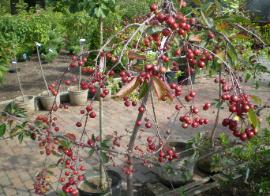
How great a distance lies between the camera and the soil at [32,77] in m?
6.97

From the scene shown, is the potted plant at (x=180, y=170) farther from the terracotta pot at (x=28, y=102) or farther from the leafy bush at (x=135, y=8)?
the leafy bush at (x=135, y=8)

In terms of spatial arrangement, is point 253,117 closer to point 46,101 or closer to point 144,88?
point 144,88

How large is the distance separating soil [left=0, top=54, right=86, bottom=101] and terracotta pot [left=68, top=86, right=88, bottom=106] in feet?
2.78

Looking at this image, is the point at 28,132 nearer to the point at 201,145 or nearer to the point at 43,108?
the point at 201,145

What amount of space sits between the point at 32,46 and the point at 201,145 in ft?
24.5

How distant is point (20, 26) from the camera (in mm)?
9367

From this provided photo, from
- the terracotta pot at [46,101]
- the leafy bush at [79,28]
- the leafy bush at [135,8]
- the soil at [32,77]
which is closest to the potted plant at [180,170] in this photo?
the terracotta pot at [46,101]

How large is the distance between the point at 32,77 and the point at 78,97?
215 cm

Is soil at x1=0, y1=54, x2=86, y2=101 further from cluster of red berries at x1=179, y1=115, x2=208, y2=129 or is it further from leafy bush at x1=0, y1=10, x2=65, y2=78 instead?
cluster of red berries at x1=179, y1=115, x2=208, y2=129

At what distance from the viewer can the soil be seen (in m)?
6.97

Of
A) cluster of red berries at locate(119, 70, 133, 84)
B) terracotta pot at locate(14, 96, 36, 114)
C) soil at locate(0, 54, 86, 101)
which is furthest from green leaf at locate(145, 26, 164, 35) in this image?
soil at locate(0, 54, 86, 101)

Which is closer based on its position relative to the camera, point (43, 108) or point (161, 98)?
point (161, 98)

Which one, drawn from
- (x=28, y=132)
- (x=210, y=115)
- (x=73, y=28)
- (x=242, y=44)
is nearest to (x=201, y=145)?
(x=242, y=44)

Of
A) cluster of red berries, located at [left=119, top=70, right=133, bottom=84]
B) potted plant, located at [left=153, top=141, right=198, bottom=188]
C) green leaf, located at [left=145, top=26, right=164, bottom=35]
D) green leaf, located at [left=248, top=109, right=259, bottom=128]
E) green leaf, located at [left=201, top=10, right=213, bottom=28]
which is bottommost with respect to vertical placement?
potted plant, located at [left=153, top=141, right=198, bottom=188]
